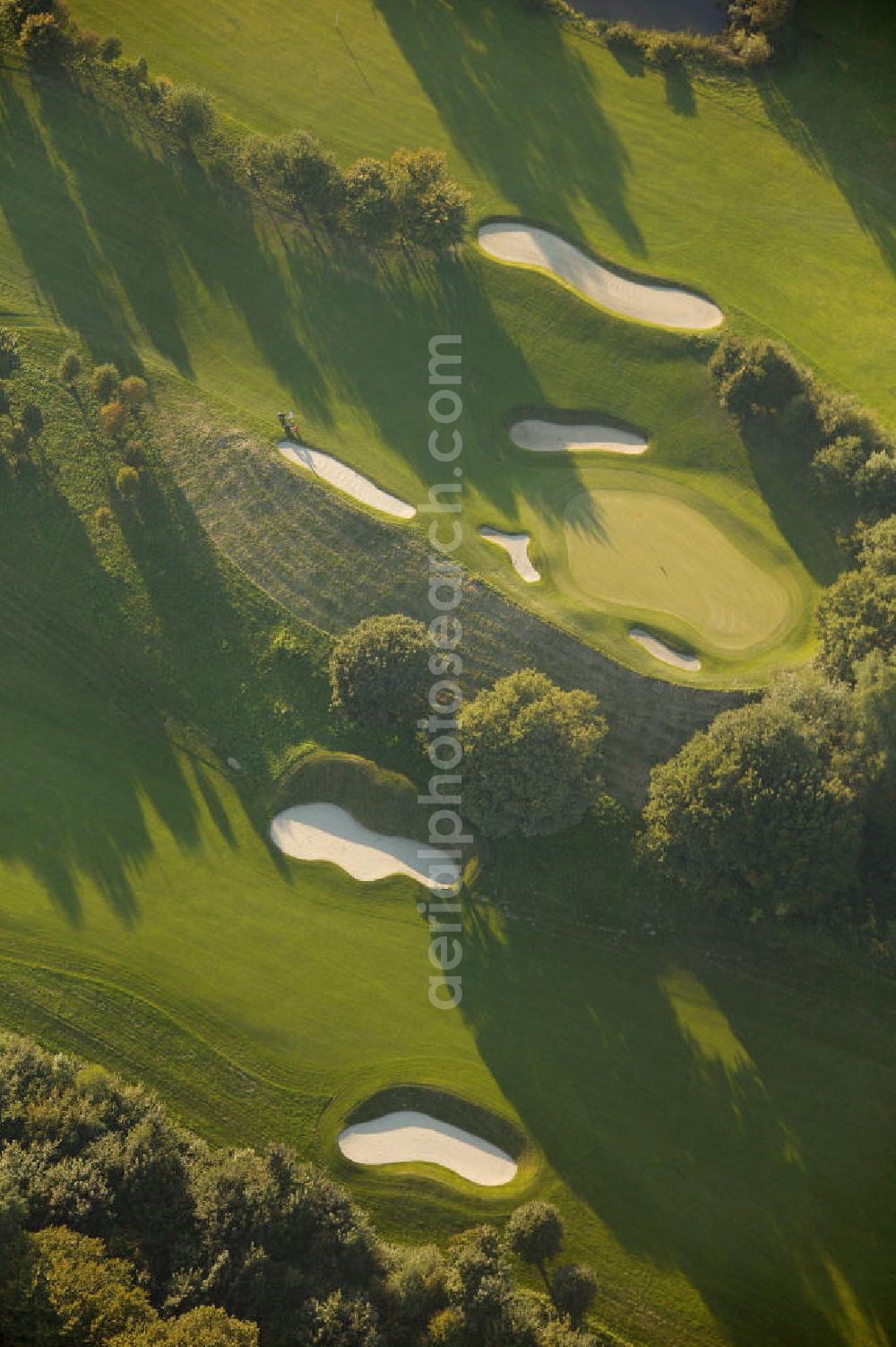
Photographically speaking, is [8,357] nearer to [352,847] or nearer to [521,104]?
[352,847]

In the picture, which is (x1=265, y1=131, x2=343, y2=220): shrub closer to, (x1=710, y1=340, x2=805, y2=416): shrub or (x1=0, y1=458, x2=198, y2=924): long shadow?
(x1=0, y1=458, x2=198, y2=924): long shadow

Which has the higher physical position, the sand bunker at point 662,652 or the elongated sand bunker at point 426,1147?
the sand bunker at point 662,652

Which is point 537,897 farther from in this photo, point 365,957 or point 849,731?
point 849,731

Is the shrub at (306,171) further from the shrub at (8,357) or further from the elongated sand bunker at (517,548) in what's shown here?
the elongated sand bunker at (517,548)

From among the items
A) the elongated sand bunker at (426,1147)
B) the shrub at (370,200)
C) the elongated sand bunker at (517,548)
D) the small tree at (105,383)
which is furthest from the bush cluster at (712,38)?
the elongated sand bunker at (426,1147)

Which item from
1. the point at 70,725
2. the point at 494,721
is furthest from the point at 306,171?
the point at 494,721

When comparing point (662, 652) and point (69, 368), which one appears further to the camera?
point (69, 368)
